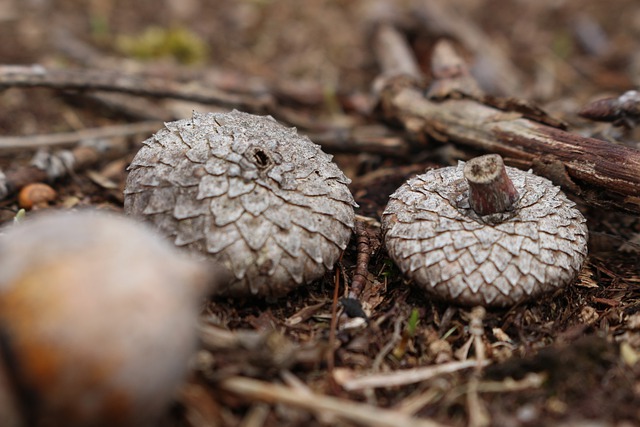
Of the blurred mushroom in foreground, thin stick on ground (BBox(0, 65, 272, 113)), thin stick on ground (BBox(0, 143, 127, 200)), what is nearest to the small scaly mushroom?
the blurred mushroom in foreground

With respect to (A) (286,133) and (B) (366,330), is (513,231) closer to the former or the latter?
(B) (366,330)

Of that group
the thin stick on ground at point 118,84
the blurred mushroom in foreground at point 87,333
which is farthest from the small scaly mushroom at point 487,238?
the thin stick on ground at point 118,84

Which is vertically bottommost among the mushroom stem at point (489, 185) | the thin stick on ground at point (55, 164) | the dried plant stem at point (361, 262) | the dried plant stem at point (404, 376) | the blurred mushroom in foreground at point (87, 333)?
Answer: the thin stick on ground at point (55, 164)

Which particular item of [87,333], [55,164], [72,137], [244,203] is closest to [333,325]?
[244,203]

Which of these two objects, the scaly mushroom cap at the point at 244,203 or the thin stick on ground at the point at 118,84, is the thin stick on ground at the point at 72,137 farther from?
the scaly mushroom cap at the point at 244,203

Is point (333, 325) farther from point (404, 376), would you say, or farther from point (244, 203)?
point (244, 203)

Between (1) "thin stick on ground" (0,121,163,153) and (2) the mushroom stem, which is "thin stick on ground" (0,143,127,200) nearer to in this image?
(1) "thin stick on ground" (0,121,163,153)
